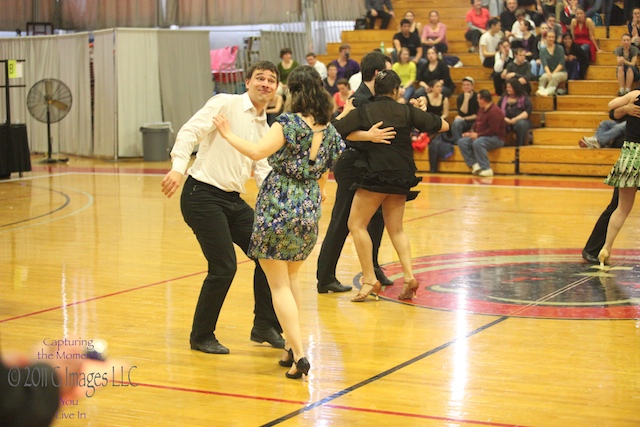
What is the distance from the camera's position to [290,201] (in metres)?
5.05

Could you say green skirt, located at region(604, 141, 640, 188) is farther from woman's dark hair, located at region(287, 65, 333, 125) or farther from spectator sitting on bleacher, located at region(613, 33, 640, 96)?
spectator sitting on bleacher, located at region(613, 33, 640, 96)

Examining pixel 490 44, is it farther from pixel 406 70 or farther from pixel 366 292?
pixel 366 292

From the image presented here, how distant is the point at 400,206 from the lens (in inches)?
273

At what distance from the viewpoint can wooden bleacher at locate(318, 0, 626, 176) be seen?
50.8 ft

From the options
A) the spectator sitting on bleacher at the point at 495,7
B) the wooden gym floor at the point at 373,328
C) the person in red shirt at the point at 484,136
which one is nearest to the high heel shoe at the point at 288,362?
the wooden gym floor at the point at 373,328

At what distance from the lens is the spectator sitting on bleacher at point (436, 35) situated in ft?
61.1

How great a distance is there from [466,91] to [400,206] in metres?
9.85

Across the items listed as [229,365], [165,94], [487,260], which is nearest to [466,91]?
[165,94]

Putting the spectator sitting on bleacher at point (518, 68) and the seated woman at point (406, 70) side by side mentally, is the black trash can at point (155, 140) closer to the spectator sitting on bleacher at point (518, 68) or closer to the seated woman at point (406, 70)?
the seated woman at point (406, 70)

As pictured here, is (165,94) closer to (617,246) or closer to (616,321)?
(617,246)

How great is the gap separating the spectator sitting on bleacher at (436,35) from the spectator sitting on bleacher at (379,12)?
200 centimetres

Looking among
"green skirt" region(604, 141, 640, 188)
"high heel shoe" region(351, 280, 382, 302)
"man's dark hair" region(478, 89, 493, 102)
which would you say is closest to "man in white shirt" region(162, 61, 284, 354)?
"high heel shoe" region(351, 280, 382, 302)

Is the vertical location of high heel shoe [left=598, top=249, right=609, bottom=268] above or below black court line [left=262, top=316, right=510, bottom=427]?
above

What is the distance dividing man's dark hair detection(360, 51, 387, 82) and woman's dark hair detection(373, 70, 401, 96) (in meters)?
0.16
